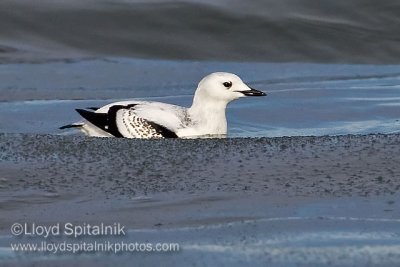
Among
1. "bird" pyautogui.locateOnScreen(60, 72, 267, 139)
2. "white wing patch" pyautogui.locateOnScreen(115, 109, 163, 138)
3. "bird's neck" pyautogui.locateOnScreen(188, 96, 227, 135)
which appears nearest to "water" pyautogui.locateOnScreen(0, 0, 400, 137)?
"bird's neck" pyautogui.locateOnScreen(188, 96, 227, 135)

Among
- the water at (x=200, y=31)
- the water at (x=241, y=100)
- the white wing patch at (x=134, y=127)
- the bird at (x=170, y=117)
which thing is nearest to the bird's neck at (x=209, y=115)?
the bird at (x=170, y=117)

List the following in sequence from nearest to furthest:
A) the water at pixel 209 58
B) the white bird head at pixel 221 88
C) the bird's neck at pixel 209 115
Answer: the bird's neck at pixel 209 115
the white bird head at pixel 221 88
the water at pixel 209 58

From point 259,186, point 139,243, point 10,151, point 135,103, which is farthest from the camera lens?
point 135,103

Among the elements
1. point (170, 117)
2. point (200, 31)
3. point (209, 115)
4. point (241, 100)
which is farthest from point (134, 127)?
point (200, 31)

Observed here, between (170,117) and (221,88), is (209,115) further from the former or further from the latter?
(170,117)

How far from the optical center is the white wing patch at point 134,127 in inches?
402

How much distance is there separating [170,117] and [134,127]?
0.40 metres

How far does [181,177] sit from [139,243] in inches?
65.7

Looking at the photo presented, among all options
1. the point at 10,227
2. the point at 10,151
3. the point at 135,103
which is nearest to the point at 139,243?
the point at 10,227

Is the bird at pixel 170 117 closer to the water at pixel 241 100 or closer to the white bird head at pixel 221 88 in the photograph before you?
the white bird head at pixel 221 88

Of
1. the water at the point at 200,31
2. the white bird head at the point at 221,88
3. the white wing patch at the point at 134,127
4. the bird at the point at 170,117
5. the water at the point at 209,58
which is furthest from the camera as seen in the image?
the water at the point at 200,31

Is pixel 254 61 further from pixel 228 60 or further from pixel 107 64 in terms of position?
pixel 107 64

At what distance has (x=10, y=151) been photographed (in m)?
8.79

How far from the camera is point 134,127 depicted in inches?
407
